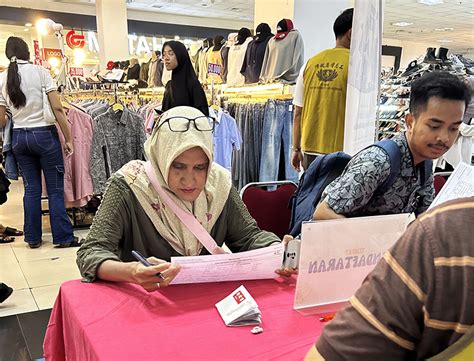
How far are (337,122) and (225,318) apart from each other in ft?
6.95

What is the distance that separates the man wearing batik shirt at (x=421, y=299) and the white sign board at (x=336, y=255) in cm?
57

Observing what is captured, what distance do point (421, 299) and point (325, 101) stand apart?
256 cm

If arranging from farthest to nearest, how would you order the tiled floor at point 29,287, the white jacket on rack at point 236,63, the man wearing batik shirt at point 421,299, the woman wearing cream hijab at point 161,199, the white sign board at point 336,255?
the white jacket on rack at point 236,63
the tiled floor at point 29,287
the woman wearing cream hijab at point 161,199
the white sign board at point 336,255
the man wearing batik shirt at point 421,299

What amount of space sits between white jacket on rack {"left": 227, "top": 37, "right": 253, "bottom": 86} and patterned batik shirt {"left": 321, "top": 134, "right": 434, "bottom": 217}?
3071mm

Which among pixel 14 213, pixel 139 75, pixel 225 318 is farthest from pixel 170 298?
pixel 139 75

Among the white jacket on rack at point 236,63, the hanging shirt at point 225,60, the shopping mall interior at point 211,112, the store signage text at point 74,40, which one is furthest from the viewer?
the store signage text at point 74,40

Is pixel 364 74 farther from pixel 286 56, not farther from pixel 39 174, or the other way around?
pixel 39 174

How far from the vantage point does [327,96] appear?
2863 mm

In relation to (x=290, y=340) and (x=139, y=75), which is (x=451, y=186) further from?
(x=139, y=75)

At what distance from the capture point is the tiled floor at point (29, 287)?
7.54 feet

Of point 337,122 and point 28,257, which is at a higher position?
point 337,122

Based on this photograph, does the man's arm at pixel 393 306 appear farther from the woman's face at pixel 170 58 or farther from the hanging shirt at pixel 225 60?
the hanging shirt at pixel 225 60

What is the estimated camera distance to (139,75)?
6.96 m

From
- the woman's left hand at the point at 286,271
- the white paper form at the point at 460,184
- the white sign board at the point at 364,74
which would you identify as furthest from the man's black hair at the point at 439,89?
the white sign board at the point at 364,74
